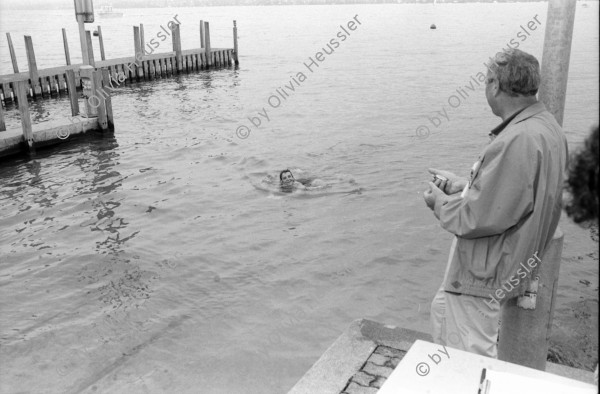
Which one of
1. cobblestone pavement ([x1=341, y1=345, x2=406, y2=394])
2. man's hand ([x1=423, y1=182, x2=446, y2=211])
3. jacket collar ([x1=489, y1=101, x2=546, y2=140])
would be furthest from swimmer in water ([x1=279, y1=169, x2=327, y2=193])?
jacket collar ([x1=489, y1=101, x2=546, y2=140])

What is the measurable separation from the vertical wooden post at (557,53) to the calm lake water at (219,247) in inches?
95.9

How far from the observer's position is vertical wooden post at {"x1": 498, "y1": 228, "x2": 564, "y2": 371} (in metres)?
3.86

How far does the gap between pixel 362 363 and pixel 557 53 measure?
2650 mm

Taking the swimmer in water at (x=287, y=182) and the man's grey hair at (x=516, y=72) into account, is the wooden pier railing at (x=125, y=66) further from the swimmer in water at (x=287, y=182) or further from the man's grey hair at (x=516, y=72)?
the man's grey hair at (x=516, y=72)

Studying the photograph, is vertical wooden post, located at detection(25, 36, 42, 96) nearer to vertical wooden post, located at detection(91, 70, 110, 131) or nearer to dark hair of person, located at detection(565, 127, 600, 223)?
vertical wooden post, located at detection(91, 70, 110, 131)

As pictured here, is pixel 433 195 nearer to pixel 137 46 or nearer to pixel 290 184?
pixel 290 184

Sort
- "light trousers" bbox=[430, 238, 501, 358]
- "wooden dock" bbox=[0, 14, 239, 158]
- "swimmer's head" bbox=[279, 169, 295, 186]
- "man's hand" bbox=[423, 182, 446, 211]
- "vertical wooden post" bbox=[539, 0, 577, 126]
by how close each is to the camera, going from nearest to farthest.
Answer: "light trousers" bbox=[430, 238, 501, 358], "man's hand" bbox=[423, 182, 446, 211], "vertical wooden post" bbox=[539, 0, 577, 126], "swimmer's head" bbox=[279, 169, 295, 186], "wooden dock" bbox=[0, 14, 239, 158]

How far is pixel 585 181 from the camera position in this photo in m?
1.21

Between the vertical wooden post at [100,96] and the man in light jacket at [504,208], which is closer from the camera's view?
the man in light jacket at [504,208]

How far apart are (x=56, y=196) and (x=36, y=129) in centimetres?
426

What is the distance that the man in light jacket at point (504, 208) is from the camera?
320 centimetres

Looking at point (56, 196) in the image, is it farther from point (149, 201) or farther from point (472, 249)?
point (472, 249)

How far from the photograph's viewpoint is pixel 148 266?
30.1 feet

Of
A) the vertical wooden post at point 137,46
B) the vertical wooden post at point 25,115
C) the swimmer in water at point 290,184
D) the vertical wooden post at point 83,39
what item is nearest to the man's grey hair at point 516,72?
the swimmer in water at point 290,184
